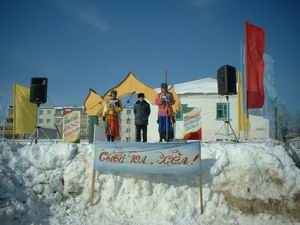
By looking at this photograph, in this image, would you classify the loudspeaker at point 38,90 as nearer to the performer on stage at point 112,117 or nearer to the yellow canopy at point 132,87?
the performer on stage at point 112,117

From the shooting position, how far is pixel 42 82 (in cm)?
1109

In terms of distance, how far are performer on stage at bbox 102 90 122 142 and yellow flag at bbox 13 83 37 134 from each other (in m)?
6.38

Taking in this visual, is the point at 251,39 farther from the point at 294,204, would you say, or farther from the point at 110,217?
the point at 110,217

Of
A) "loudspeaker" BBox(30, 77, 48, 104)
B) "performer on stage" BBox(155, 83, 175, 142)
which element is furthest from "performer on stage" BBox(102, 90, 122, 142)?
"loudspeaker" BBox(30, 77, 48, 104)

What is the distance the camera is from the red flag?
11.9 meters

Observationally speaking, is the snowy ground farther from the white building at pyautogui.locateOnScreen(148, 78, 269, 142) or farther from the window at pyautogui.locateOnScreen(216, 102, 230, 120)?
the window at pyautogui.locateOnScreen(216, 102, 230, 120)

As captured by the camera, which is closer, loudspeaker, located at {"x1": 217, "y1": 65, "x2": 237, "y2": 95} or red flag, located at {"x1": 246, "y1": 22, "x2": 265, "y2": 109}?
loudspeaker, located at {"x1": 217, "y1": 65, "x2": 237, "y2": 95}

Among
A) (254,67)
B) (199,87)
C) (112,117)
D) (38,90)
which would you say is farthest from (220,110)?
(38,90)

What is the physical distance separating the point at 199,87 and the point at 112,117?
1834 cm

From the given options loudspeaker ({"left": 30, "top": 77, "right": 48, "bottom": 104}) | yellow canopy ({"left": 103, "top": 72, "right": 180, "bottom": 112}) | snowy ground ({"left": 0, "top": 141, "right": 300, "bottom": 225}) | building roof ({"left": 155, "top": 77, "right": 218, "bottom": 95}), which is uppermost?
building roof ({"left": 155, "top": 77, "right": 218, "bottom": 95})

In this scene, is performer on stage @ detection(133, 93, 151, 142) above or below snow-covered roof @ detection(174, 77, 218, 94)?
below

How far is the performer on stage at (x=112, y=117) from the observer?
1001 cm

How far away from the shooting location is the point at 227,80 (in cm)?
1077

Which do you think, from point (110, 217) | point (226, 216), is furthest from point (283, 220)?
point (110, 217)
